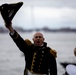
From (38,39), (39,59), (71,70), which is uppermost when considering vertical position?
(38,39)

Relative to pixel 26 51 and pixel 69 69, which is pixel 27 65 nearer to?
pixel 26 51

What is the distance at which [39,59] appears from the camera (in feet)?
21.6

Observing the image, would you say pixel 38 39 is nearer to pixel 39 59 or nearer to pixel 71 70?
pixel 39 59

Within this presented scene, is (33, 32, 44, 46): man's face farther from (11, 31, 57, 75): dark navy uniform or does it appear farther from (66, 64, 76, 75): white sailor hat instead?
(66, 64, 76, 75): white sailor hat

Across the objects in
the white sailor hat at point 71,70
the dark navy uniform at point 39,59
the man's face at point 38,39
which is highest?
the man's face at point 38,39

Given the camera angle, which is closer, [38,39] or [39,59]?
[38,39]

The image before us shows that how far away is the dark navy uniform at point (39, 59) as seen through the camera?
6.52 metres

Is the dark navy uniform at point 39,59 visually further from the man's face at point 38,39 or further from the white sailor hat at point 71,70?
the white sailor hat at point 71,70

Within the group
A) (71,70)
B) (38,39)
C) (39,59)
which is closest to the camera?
(71,70)

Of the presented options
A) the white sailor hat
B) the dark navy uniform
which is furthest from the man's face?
the white sailor hat

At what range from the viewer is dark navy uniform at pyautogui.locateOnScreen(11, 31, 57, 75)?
21.4 ft

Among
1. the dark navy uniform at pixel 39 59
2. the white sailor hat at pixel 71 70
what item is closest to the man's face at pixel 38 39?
the dark navy uniform at pixel 39 59

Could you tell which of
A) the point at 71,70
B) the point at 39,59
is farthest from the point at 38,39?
the point at 71,70

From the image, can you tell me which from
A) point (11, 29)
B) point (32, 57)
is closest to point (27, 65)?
point (32, 57)
